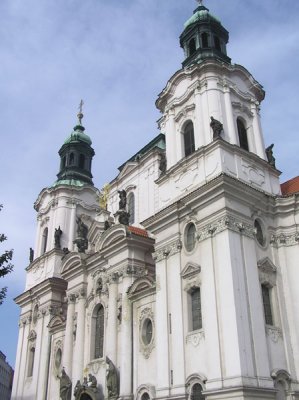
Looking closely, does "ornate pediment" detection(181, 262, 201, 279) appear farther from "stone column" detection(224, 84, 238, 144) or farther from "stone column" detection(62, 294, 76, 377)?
"stone column" detection(62, 294, 76, 377)

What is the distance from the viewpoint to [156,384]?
19422mm

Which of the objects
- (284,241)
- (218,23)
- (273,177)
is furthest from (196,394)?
(218,23)

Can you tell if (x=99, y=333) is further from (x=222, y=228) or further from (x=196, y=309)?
(x=222, y=228)

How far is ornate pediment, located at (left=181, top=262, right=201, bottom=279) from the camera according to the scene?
61.5 feet

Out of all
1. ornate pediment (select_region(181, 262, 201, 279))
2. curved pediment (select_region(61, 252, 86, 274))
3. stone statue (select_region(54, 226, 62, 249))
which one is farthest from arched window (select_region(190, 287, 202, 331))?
stone statue (select_region(54, 226, 62, 249))

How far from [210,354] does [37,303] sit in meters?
16.7

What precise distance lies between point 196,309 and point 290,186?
26.2ft

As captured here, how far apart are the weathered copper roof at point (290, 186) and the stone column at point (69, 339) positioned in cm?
1222

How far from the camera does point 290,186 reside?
2291 cm

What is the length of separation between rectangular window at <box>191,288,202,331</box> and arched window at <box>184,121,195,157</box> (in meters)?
6.47

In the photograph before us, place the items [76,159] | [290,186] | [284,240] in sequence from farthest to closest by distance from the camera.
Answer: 1. [76,159]
2. [290,186]
3. [284,240]

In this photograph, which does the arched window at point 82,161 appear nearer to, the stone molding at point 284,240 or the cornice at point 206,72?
the cornice at point 206,72

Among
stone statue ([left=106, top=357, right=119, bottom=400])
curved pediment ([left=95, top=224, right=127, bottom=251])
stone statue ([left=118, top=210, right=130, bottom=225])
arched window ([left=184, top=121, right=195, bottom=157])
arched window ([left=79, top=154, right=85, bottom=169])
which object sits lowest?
stone statue ([left=106, top=357, right=119, bottom=400])

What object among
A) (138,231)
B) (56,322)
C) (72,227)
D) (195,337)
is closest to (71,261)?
(56,322)
